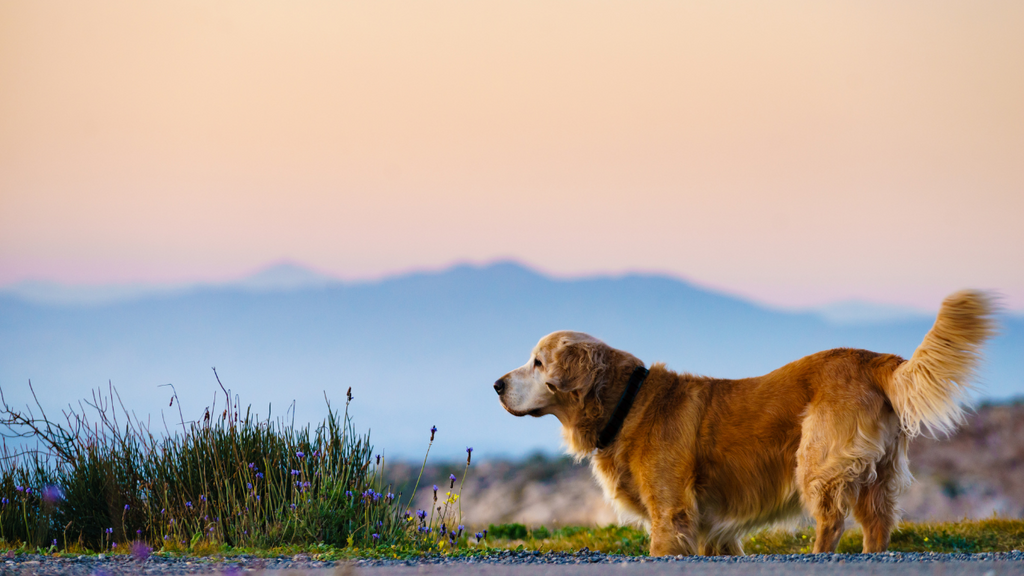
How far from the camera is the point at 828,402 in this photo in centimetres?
526

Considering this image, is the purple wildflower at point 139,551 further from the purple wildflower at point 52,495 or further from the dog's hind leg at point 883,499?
the dog's hind leg at point 883,499

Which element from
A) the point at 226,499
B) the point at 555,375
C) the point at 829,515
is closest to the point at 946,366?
the point at 829,515

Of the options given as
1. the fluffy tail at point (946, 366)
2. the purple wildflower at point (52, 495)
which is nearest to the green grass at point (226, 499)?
the purple wildflower at point (52, 495)

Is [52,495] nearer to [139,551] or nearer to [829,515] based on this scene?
[139,551]

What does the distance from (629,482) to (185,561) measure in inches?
117

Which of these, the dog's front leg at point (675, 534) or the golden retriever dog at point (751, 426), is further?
the dog's front leg at point (675, 534)

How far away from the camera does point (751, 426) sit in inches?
217

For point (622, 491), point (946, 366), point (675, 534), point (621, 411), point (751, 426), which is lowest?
point (675, 534)

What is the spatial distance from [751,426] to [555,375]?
1410mm

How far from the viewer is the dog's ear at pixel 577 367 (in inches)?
233

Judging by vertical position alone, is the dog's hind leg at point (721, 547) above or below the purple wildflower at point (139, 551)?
below

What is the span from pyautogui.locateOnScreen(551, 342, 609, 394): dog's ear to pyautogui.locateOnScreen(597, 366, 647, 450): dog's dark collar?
0.78ft

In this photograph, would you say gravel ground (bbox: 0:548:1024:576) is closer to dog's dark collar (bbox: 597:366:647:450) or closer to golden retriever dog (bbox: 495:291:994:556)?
golden retriever dog (bbox: 495:291:994:556)

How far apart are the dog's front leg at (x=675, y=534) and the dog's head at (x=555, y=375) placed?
3.45 ft
